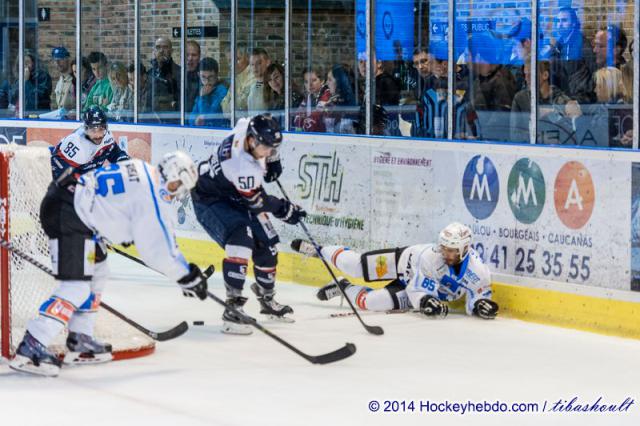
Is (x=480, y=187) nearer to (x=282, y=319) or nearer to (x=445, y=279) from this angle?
(x=445, y=279)

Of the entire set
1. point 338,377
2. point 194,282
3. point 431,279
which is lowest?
point 338,377

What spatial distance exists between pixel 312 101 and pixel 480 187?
2097 mm

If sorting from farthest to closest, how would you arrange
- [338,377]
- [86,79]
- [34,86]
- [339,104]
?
[34,86]
[86,79]
[339,104]
[338,377]

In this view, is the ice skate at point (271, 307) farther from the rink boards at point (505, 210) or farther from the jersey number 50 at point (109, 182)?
the jersey number 50 at point (109, 182)

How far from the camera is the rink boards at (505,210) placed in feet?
25.0

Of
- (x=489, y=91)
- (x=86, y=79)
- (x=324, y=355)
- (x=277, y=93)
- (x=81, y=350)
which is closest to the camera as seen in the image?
(x=81, y=350)

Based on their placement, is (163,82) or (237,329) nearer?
(237,329)

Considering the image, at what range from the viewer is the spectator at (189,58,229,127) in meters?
11.0

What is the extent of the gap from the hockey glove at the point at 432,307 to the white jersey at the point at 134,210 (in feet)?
7.17

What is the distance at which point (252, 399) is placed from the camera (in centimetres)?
601

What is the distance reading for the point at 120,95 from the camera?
39.4 ft

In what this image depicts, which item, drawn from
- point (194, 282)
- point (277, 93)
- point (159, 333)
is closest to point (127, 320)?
point (159, 333)

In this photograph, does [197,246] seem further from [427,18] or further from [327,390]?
[327,390]

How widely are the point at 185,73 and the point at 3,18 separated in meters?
3.00
